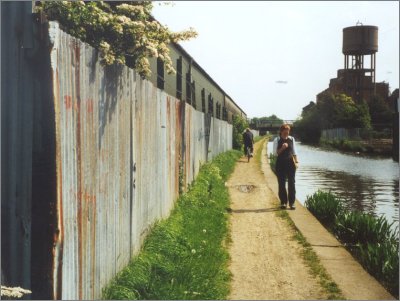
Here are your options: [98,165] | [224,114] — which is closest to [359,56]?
[224,114]

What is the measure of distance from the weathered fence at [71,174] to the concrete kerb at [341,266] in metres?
2.18

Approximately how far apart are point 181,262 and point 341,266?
6.14 feet

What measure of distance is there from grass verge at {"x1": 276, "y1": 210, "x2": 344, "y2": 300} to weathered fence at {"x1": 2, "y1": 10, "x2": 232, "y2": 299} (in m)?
1.96

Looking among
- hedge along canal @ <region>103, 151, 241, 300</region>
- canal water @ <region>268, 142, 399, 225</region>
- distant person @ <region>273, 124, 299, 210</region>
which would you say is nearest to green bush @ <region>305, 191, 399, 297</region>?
distant person @ <region>273, 124, 299, 210</region>

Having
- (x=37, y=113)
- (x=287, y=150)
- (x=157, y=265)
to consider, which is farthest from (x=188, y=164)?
(x=37, y=113)

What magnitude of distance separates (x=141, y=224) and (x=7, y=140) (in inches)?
104

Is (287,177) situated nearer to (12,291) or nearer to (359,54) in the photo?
(12,291)

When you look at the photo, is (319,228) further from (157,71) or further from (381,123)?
(381,123)

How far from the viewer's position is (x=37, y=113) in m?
2.69

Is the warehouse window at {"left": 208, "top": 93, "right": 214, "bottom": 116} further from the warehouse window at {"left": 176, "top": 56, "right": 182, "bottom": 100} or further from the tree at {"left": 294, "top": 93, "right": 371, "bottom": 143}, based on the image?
the tree at {"left": 294, "top": 93, "right": 371, "bottom": 143}

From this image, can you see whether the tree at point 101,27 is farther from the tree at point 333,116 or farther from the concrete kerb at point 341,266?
the tree at point 333,116

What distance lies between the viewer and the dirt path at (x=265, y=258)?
4.53 m

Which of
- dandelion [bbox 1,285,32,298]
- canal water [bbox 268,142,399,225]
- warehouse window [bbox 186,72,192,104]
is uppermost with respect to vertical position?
warehouse window [bbox 186,72,192,104]

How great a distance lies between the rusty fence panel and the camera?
284 centimetres
